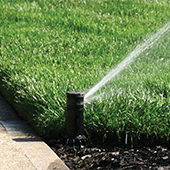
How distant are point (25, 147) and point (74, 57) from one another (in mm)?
2418

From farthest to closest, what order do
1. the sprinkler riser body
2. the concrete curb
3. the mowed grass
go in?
1. the mowed grass
2. the sprinkler riser body
3. the concrete curb

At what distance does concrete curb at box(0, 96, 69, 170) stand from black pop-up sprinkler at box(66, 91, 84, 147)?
21 cm

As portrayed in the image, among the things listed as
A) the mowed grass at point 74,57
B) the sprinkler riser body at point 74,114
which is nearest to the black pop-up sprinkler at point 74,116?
the sprinkler riser body at point 74,114

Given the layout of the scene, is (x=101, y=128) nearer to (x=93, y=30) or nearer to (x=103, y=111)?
(x=103, y=111)

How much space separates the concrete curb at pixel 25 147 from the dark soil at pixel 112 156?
10 cm

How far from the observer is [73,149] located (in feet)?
11.0

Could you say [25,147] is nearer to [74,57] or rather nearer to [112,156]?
[112,156]

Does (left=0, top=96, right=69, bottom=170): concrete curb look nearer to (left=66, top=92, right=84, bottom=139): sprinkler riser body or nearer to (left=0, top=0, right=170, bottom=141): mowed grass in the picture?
(left=0, top=0, right=170, bottom=141): mowed grass

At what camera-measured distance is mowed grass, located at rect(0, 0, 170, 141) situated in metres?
3.56

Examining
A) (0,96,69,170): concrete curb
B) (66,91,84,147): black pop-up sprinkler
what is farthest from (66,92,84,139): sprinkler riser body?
(0,96,69,170): concrete curb

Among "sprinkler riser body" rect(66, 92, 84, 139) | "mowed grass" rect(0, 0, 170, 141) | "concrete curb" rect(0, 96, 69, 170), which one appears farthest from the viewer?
"mowed grass" rect(0, 0, 170, 141)

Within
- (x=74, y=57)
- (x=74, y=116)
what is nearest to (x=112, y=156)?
(x=74, y=116)

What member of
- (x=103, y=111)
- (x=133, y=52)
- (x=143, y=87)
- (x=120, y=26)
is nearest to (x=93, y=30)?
(x=120, y=26)

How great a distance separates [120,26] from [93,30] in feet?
1.80
